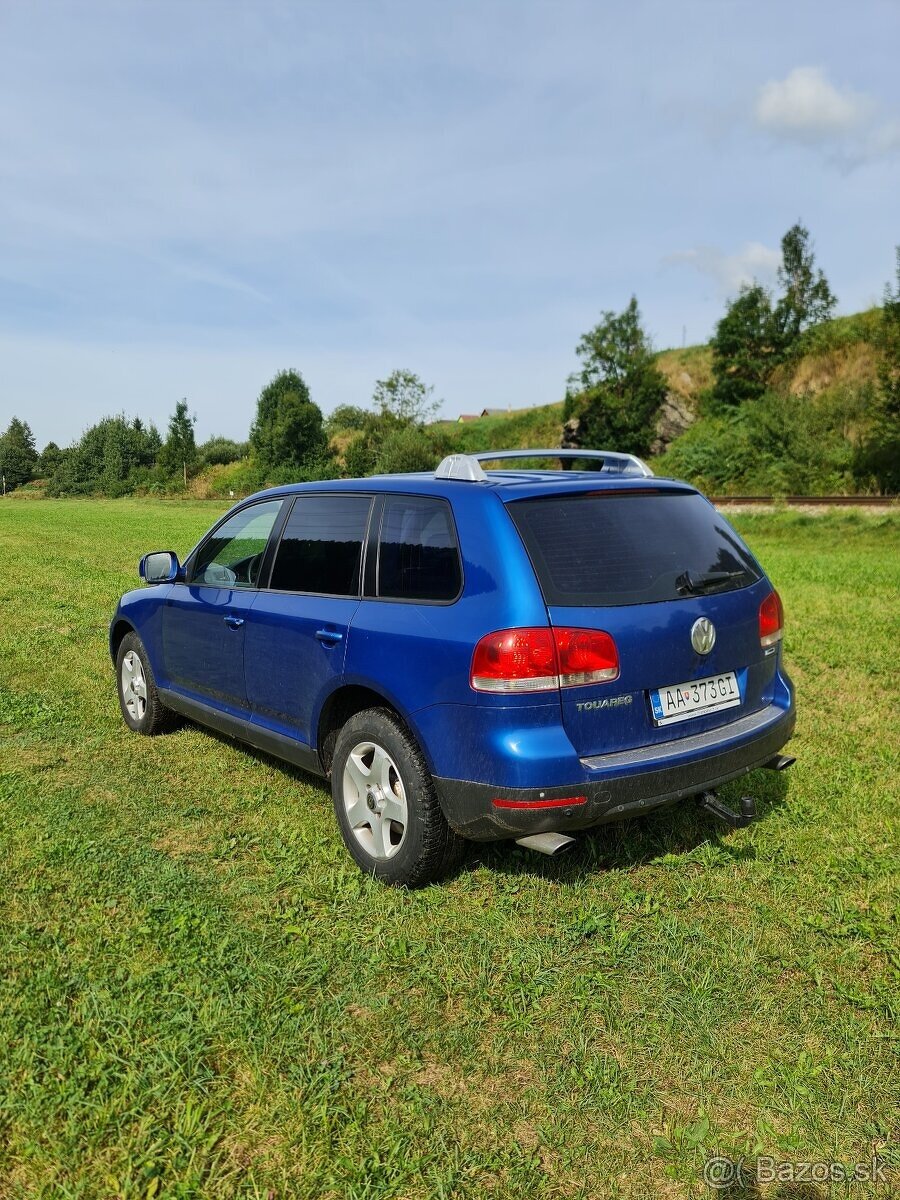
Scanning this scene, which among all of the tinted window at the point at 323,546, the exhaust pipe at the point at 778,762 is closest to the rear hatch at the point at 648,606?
the exhaust pipe at the point at 778,762

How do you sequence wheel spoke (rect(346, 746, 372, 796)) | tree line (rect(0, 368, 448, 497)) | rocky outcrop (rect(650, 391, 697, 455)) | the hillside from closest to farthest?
wheel spoke (rect(346, 746, 372, 796)), the hillside, rocky outcrop (rect(650, 391, 697, 455)), tree line (rect(0, 368, 448, 497))

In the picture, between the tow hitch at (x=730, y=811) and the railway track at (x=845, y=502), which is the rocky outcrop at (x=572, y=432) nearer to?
the railway track at (x=845, y=502)

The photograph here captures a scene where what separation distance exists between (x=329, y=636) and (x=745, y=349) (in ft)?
132

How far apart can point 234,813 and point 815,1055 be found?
117 inches

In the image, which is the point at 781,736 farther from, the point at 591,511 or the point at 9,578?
the point at 9,578

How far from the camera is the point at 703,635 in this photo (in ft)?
11.9

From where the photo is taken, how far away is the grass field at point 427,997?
7.76 feet

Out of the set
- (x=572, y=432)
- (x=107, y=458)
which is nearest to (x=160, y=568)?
(x=572, y=432)

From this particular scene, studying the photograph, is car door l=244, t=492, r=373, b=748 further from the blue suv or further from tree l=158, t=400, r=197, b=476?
tree l=158, t=400, r=197, b=476

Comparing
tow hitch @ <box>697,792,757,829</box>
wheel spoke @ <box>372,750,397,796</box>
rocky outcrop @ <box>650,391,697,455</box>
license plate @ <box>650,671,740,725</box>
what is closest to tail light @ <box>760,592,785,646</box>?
license plate @ <box>650,671,740,725</box>

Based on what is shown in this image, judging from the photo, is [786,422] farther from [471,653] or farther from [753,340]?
[471,653]

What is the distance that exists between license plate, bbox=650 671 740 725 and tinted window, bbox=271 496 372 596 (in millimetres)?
1457

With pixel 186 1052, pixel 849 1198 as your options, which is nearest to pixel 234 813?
pixel 186 1052

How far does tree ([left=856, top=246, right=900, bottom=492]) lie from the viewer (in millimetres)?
24688
